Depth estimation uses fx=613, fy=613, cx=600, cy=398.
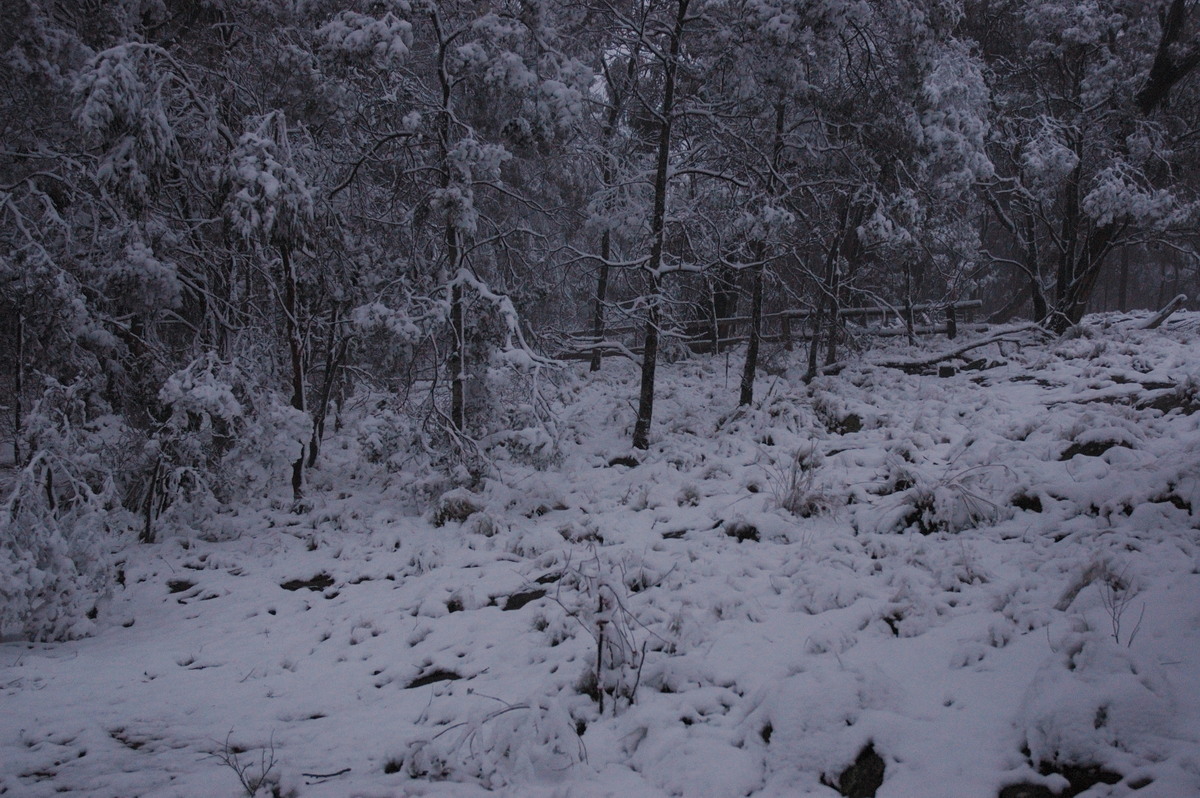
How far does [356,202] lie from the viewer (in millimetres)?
10117

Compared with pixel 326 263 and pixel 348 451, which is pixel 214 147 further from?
pixel 348 451

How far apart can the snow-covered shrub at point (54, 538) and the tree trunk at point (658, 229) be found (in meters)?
7.43

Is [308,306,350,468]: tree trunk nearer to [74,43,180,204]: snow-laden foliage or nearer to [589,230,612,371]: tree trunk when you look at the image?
[74,43,180,204]: snow-laden foliage

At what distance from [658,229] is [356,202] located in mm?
5031

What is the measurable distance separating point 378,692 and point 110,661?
270 cm

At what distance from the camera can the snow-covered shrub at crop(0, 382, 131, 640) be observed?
18.5 feet

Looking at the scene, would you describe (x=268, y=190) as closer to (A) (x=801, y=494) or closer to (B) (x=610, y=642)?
(B) (x=610, y=642)

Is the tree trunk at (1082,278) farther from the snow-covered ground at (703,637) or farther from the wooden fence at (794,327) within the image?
the snow-covered ground at (703,637)

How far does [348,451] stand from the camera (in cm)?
1212

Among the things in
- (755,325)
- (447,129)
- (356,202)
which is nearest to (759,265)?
(755,325)

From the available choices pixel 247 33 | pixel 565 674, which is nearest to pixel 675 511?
pixel 565 674

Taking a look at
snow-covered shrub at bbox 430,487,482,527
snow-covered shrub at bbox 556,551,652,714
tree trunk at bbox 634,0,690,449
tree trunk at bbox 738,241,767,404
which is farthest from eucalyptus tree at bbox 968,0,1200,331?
snow-covered shrub at bbox 556,551,652,714

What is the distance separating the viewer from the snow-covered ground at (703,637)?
3.09 meters

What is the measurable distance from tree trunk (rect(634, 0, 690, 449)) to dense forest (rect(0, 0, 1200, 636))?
6 cm
